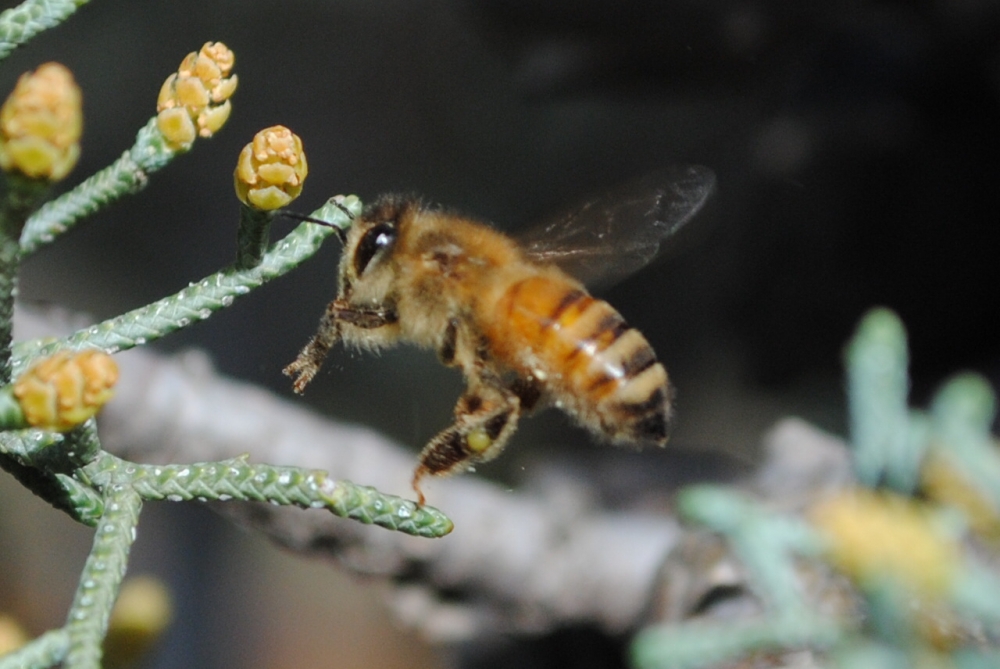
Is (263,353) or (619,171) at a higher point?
(619,171)

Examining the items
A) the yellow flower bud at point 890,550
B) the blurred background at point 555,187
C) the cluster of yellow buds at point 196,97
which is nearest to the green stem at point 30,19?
the cluster of yellow buds at point 196,97

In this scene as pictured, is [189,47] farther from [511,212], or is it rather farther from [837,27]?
[837,27]

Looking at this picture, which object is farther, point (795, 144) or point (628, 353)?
point (795, 144)

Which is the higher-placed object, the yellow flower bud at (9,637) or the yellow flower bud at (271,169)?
the yellow flower bud at (271,169)

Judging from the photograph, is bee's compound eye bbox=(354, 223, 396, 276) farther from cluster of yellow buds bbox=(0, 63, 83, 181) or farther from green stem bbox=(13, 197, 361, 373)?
cluster of yellow buds bbox=(0, 63, 83, 181)

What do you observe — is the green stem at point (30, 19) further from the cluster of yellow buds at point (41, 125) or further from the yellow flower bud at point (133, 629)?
the yellow flower bud at point (133, 629)

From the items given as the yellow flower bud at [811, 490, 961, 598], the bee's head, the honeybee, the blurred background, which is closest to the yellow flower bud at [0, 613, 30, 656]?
the honeybee

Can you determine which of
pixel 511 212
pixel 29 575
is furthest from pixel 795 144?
pixel 29 575
